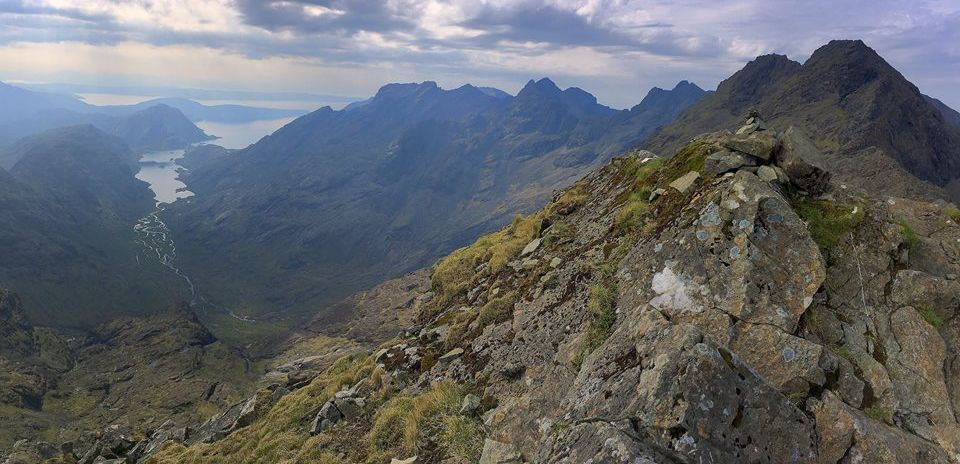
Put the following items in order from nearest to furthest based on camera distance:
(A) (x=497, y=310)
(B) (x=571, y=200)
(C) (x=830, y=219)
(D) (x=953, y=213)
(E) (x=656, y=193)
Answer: (C) (x=830, y=219)
(D) (x=953, y=213)
(E) (x=656, y=193)
(A) (x=497, y=310)
(B) (x=571, y=200)

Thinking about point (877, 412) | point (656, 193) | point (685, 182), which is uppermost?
point (685, 182)

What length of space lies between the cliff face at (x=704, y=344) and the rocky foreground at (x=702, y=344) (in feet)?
0.17

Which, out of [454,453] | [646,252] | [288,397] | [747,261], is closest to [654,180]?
[646,252]

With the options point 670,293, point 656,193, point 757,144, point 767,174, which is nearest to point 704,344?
point 670,293

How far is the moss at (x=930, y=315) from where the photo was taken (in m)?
13.9

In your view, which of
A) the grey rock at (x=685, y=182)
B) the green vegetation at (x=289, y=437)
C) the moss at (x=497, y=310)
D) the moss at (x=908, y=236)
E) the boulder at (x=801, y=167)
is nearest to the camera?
the moss at (x=908, y=236)

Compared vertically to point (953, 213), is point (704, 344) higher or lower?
lower

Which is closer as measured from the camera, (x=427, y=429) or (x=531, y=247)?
(x=427, y=429)

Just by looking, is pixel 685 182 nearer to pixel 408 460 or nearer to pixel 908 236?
pixel 908 236

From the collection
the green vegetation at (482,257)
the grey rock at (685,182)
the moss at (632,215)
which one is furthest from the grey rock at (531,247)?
the grey rock at (685,182)

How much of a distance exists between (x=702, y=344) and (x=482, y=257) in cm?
2156

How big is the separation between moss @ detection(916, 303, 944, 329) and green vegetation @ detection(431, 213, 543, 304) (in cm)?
1697

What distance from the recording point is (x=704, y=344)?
33.5ft

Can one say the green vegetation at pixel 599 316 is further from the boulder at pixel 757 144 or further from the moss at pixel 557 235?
the moss at pixel 557 235
